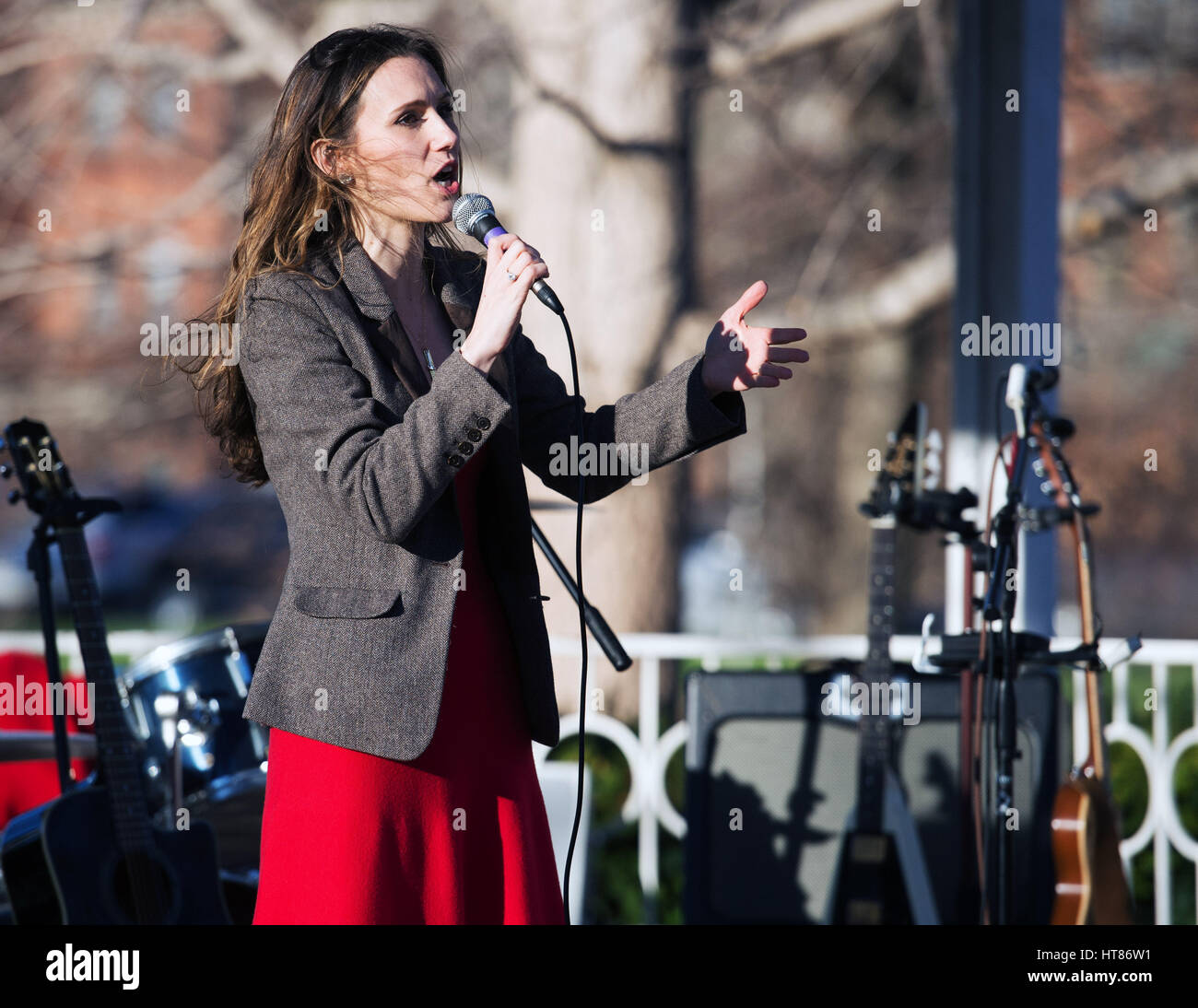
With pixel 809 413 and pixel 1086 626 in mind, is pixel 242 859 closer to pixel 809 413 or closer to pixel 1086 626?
Answer: pixel 1086 626

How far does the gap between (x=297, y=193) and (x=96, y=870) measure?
5.83 ft

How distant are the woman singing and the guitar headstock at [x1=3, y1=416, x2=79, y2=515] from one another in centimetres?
115

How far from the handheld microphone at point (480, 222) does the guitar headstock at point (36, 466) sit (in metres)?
1.52

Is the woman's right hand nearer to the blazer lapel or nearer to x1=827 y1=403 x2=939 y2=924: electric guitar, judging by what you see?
the blazer lapel

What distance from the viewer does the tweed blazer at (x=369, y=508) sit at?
1755 millimetres

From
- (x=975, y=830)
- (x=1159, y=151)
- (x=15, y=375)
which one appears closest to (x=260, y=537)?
(x=15, y=375)

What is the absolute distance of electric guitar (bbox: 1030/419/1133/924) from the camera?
3195 millimetres

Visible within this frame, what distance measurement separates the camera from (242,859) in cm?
350

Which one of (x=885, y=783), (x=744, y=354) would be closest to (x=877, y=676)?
(x=885, y=783)

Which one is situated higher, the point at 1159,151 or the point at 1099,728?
the point at 1159,151

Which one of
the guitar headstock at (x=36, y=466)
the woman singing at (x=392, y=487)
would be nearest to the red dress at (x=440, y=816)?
the woman singing at (x=392, y=487)

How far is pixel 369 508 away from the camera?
176 centimetres

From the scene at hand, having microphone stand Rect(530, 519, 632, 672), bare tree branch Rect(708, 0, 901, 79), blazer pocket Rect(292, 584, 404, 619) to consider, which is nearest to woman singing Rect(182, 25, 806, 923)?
blazer pocket Rect(292, 584, 404, 619)

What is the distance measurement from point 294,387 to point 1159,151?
22.7ft
